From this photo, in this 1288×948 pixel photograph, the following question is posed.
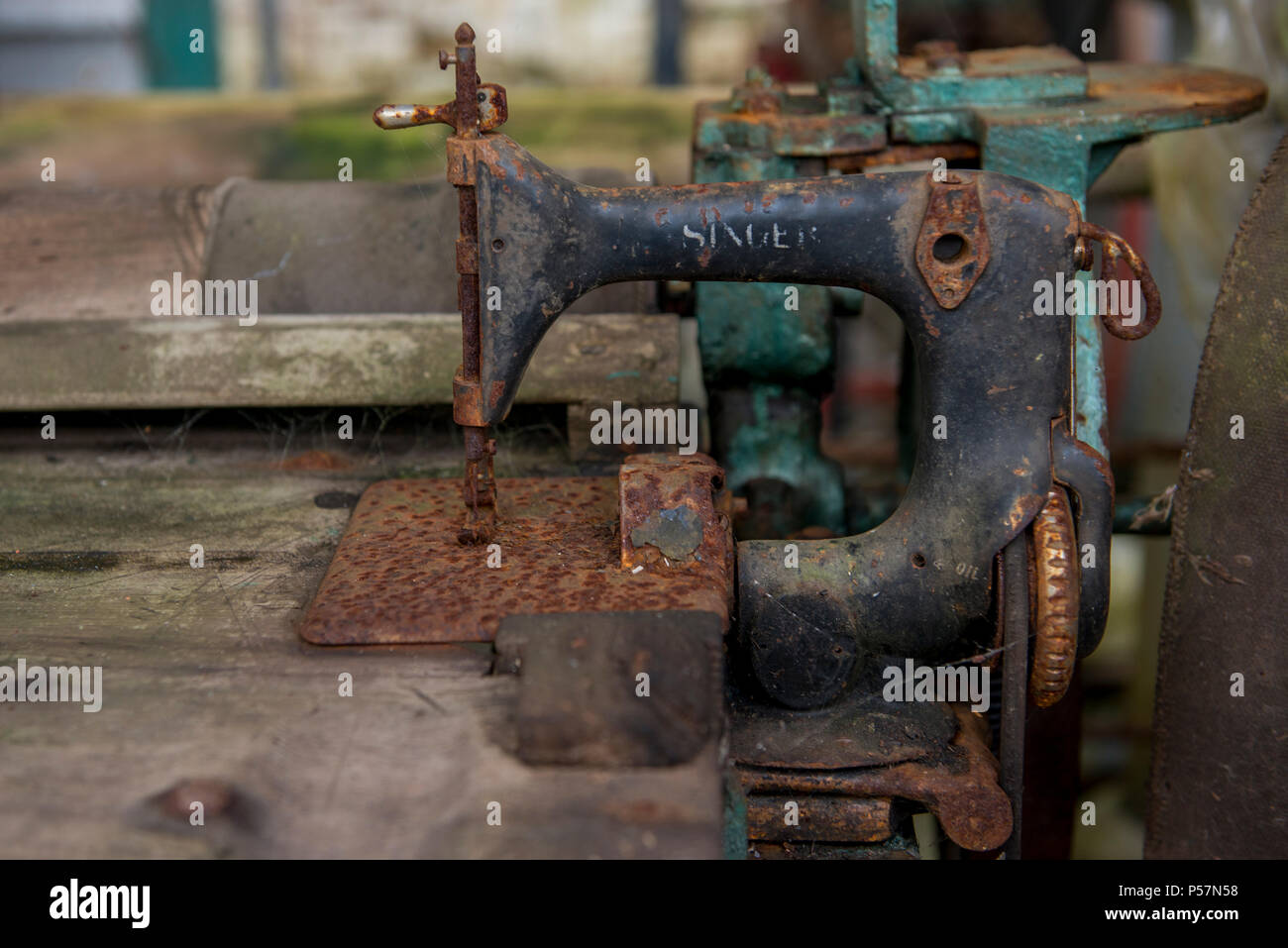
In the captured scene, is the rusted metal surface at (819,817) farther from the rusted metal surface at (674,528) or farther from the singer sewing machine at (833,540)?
the rusted metal surface at (674,528)

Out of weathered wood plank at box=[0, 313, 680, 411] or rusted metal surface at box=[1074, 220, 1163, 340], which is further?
weathered wood plank at box=[0, 313, 680, 411]

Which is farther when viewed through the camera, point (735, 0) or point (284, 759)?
point (735, 0)

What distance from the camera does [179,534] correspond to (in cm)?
145

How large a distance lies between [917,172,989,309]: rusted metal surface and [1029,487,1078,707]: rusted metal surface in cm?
23

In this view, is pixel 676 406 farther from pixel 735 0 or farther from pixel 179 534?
pixel 735 0

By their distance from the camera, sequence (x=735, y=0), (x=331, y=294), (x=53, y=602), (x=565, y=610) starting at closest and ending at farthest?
1. (x=565, y=610)
2. (x=53, y=602)
3. (x=331, y=294)
4. (x=735, y=0)

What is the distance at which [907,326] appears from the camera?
1.27 m

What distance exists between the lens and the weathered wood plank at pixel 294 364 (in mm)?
1632

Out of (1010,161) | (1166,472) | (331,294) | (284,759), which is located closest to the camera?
(284,759)

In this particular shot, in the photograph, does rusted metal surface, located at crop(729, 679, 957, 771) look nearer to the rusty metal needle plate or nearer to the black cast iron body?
the black cast iron body

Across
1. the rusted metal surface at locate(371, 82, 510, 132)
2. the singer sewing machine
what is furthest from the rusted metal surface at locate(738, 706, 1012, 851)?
the rusted metal surface at locate(371, 82, 510, 132)

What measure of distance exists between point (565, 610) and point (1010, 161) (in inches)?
32.3

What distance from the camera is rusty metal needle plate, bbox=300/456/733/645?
1162 mm
